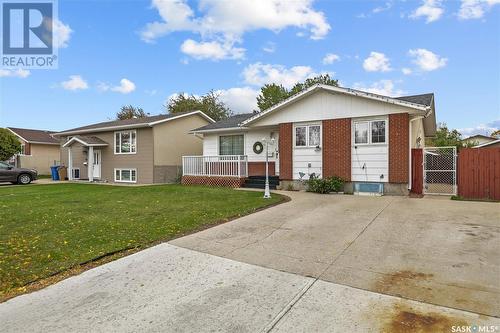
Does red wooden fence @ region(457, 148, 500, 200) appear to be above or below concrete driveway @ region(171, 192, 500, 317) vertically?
above

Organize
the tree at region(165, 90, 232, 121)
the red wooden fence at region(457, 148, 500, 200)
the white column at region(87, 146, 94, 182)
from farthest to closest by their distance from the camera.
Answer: the tree at region(165, 90, 232, 121), the white column at region(87, 146, 94, 182), the red wooden fence at region(457, 148, 500, 200)

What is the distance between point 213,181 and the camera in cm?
1509

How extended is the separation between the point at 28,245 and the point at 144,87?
17732 millimetres

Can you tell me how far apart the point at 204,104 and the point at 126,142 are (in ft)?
66.8

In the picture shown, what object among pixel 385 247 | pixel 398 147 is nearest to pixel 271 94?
pixel 398 147

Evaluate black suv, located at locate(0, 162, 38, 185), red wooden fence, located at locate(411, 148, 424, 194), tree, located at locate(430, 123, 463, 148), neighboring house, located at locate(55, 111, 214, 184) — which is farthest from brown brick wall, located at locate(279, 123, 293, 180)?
tree, located at locate(430, 123, 463, 148)

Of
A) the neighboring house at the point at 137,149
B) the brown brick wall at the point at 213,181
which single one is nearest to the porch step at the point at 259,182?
the brown brick wall at the point at 213,181

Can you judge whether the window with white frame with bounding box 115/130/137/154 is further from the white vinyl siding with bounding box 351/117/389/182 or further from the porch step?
the white vinyl siding with bounding box 351/117/389/182

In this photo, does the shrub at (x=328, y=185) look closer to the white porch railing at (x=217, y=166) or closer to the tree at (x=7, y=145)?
the white porch railing at (x=217, y=166)

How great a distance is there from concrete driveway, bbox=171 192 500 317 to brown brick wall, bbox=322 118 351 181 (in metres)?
3.82

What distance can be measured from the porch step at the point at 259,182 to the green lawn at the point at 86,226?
3.70m

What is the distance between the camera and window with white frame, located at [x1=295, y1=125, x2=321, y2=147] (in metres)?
12.4

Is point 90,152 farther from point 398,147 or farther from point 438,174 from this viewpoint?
point 438,174

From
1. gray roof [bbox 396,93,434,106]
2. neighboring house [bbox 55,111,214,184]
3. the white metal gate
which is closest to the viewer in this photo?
gray roof [bbox 396,93,434,106]
